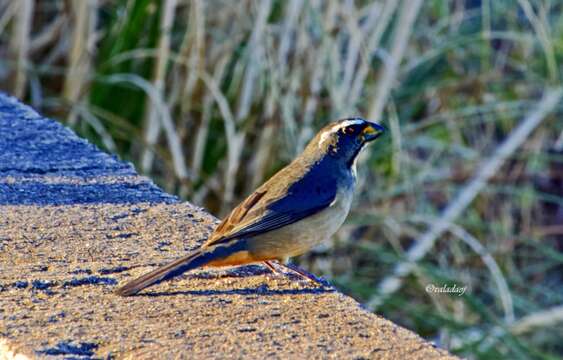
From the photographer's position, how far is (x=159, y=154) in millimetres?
4785

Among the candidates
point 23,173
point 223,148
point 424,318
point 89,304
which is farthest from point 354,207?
point 89,304

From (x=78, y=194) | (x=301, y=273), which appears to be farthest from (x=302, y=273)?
(x=78, y=194)

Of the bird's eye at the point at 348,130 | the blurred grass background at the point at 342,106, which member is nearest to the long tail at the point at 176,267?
the bird's eye at the point at 348,130

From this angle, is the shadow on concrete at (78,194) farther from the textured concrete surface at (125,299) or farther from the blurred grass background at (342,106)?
the blurred grass background at (342,106)

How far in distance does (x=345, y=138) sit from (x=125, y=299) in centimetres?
111

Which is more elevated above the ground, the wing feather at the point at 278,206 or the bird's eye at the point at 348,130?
the bird's eye at the point at 348,130

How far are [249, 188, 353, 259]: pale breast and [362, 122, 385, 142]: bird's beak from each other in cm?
35

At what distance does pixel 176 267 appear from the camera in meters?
2.55

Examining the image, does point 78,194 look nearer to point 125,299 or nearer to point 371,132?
point 125,299

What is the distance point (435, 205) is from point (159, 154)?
2145 millimetres

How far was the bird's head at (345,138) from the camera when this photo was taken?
332 cm

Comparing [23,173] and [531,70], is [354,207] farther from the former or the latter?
[23,173]

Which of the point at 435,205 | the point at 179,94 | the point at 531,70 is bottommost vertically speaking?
the point at 435,205

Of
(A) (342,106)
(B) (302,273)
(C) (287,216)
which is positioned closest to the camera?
(B) (302,273)
